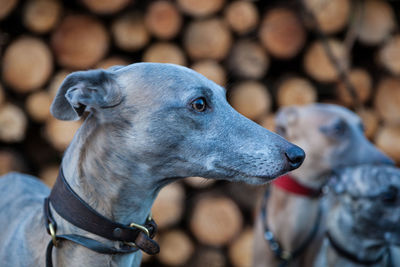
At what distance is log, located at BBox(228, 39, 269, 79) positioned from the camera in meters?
3.58

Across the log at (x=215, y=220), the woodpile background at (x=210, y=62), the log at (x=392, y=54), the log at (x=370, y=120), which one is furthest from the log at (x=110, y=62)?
the log at (x=392, y=54)

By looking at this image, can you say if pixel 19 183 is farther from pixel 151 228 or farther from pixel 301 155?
pixel 301 155

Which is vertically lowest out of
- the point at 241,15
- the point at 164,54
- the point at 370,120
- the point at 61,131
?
the point at 61,131

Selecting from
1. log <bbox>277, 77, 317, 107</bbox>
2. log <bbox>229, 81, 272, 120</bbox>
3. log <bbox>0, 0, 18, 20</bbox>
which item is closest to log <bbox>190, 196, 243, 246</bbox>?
log <bbox>229, 81, 272, 120</bbox>

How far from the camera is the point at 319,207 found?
2.73 meters

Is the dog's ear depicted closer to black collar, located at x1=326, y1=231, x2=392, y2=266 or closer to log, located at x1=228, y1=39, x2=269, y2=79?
black collar, located at x1=326, y1=231, x2=392, y2=266

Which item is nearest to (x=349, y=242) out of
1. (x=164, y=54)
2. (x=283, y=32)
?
(x=283, y=32)

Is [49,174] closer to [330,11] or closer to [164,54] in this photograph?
[164,54]

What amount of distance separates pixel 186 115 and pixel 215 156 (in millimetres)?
196

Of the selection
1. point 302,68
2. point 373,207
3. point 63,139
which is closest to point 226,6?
point 302,68

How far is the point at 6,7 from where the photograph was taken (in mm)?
3141

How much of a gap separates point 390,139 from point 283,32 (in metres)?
1.51

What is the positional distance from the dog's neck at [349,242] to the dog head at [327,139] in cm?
50

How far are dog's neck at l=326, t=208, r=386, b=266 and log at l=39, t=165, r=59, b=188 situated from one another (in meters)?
2.57
